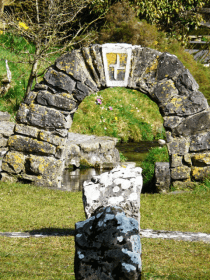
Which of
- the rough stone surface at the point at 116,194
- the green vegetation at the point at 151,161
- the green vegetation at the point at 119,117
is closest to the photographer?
the rough stone surface at the point at 116,194

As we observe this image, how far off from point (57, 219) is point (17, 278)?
8.50 feet

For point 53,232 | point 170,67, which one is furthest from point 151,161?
point 53,232

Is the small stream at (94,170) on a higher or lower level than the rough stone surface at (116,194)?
higher

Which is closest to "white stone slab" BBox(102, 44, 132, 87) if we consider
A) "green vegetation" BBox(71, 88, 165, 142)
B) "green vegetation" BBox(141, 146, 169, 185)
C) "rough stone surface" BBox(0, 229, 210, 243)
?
"green vegetation" BBox(141, 146, 169, 185)

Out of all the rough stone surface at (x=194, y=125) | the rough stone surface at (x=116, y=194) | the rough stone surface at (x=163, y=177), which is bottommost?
the rough stone surface at (x=116, y=194)

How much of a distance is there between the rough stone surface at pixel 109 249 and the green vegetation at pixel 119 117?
12.5m

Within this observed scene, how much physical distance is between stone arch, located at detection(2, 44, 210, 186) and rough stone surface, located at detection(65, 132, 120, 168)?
138 inches

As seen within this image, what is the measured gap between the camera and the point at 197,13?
730 inches

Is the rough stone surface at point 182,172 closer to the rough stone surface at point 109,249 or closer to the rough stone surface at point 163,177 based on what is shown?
the rough stone surface at point 163,177

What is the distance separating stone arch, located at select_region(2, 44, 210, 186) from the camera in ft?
25.2

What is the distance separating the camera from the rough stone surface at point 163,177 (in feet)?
25.6

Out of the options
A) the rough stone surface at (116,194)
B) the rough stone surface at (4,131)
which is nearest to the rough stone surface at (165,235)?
the rough stone surface at (116,194)

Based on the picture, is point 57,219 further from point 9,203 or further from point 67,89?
point 67,89

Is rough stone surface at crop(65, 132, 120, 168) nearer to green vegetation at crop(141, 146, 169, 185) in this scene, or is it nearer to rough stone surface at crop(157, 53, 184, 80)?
green vegetation at crop(141, 146, 169, 185)
